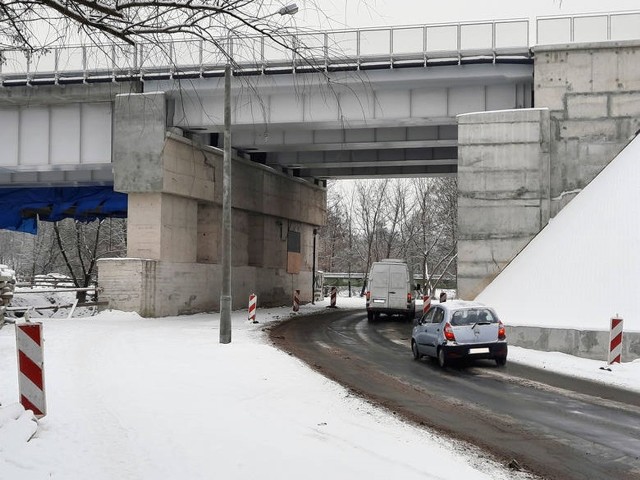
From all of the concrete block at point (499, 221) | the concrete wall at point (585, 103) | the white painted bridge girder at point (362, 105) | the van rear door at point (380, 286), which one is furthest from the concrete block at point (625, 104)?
the van rear door at point (380, 286)

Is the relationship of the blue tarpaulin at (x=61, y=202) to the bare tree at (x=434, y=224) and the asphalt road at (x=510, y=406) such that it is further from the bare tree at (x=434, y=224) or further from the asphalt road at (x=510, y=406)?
the bare tree at (x=434, y=224)

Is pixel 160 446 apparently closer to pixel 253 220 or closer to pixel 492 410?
pixel 492 410

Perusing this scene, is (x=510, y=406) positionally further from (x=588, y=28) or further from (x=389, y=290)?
(x=389, y=290)

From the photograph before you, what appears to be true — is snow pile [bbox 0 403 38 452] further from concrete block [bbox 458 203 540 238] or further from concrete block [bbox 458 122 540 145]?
concrete block [bbox 458 122 540 145]

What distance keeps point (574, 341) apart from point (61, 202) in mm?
30027

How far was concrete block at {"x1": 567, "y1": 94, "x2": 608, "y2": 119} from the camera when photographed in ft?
80.1

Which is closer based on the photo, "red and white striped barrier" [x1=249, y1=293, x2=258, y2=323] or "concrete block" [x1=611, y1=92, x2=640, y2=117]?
"concrete block" [x1=611, y1=92, x2=640, y2=117]

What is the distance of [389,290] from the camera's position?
1280 inches

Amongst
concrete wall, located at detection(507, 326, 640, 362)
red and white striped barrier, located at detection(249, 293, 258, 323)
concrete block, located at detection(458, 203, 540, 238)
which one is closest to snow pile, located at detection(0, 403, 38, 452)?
concrete wall, located at detection(507, 326, 640, 362)

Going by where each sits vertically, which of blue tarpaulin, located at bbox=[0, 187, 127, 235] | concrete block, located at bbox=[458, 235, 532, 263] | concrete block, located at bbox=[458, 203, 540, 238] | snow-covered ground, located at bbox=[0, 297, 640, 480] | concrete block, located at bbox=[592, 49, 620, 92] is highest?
concrete block, located at bbox=[592, 49, 620, 92]

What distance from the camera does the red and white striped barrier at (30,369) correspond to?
8.24 metres

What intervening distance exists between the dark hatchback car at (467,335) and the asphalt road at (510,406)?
1.17ft

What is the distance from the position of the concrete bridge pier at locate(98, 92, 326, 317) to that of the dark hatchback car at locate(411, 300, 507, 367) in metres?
13.0

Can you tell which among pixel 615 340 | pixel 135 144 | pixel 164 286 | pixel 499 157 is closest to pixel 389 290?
pixel 499 157
